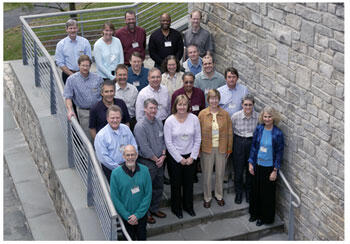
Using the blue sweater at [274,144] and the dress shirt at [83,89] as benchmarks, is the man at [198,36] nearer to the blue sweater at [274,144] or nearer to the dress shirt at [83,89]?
the dress shirt at [83,89]

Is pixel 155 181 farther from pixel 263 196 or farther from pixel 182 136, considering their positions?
pixel 263 196

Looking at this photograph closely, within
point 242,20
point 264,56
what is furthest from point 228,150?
point 242,20

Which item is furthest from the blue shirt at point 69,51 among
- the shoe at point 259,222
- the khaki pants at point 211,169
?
the shoe at point 259,222

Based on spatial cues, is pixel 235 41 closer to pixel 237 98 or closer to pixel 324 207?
pixel 237 98

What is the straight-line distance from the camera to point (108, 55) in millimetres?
10016

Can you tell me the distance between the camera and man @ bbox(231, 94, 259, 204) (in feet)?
28.8

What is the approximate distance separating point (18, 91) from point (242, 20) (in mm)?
4358

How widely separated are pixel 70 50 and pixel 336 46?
4214mm

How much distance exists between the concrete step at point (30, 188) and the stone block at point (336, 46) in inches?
172

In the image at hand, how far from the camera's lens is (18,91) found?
11.8 meters

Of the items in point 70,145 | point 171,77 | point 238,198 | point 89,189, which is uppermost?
point 171,77

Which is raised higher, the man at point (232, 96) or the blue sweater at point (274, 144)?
the man at point (232, 96)

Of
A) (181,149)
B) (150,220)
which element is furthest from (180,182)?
(150,220)

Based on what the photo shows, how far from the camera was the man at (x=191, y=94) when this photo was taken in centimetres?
881
